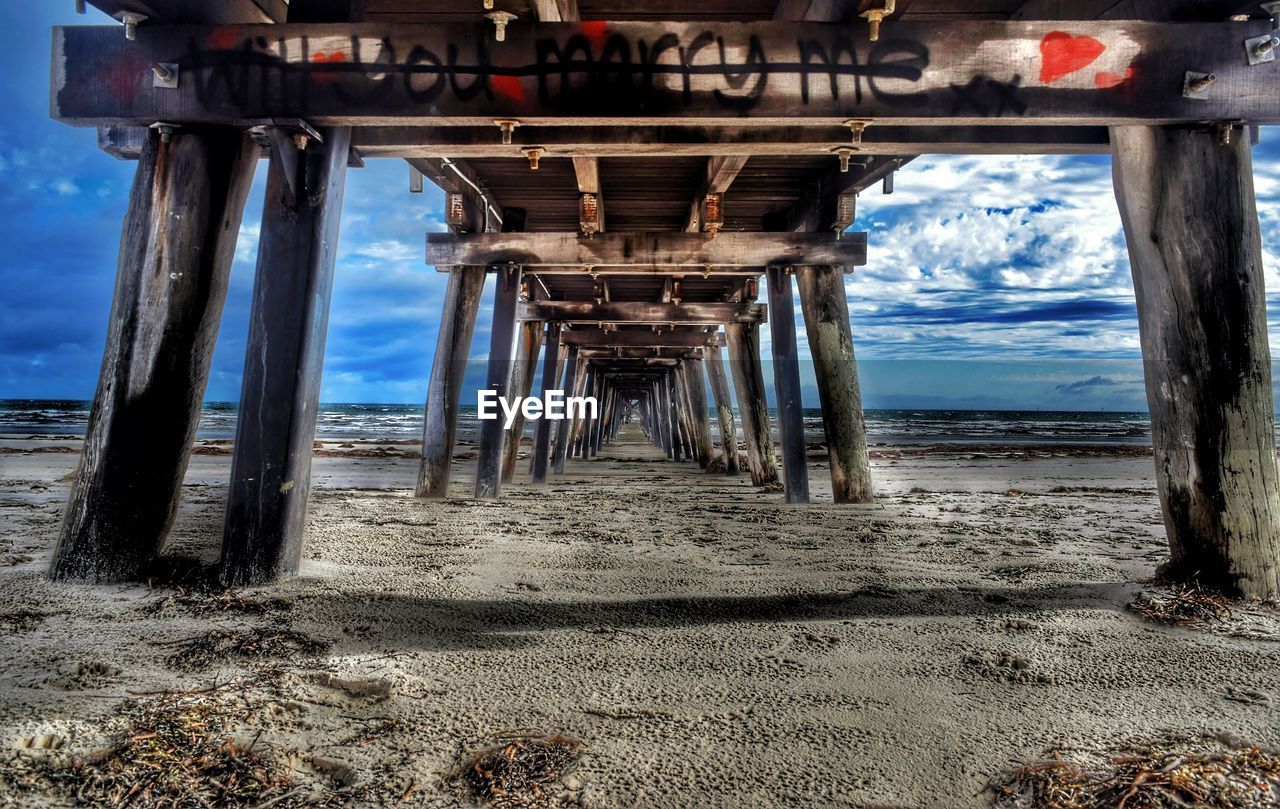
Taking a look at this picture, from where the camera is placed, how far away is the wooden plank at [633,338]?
13.9m

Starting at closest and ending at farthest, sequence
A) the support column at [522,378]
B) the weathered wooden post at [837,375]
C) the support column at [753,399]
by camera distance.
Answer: the weathered wooden post at [837,375] → the support column at [522,378] → the support column at [753,399]

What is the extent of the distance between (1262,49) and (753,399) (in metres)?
7.53

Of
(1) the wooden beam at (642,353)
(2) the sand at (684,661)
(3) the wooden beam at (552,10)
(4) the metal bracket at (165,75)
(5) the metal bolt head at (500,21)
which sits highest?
(1) the wooden beam at (642,353)

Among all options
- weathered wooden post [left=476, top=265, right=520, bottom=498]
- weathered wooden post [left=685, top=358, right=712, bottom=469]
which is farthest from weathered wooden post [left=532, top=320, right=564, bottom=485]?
weathered wooden post [left=685, top=358, right=712, bottom=469]

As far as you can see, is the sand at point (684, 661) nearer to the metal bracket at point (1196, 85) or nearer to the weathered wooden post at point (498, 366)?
the metal bracket at point (1196, 85)

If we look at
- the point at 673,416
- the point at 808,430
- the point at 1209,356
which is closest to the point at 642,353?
the point at 673,416

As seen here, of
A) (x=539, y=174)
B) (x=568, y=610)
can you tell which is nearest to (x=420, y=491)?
(x=539, y=174)

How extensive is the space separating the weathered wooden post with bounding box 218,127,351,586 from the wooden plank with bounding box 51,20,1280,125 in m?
0.39

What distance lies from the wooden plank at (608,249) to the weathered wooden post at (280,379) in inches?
153

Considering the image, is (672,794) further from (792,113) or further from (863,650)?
(792,113)

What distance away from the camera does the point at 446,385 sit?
7254 mm

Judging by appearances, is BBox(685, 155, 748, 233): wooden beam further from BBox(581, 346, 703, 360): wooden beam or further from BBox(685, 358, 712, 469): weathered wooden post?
BBox(581, 346, 703, 360): wooden beam

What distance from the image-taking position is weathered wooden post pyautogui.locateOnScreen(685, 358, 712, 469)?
49.9 feet

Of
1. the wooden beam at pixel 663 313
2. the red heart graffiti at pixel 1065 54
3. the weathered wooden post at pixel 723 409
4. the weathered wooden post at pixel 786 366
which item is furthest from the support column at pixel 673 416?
the red heart graffiti at pixel 1065 54
